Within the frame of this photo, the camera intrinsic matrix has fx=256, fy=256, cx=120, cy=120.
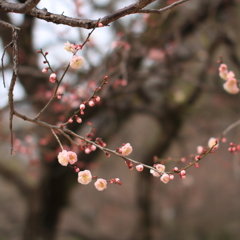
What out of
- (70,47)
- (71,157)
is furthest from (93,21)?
(71,157)

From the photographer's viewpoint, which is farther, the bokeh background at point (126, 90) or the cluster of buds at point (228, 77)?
the bokeh background at point (126, 90)

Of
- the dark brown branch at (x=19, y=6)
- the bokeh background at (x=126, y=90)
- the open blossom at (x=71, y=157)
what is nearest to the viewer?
the dark brown branch at (x=19, y=6)

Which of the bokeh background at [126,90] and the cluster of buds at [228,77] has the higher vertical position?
the bokeh background at [126,90]

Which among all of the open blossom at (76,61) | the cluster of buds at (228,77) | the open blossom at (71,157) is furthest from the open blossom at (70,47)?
the cluster of buds at (228,77)

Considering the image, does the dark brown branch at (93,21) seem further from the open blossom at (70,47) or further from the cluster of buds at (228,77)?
the cluster of buds at (228,77)

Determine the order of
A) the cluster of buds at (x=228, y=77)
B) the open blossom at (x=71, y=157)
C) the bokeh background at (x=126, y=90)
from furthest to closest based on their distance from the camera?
the bokeh background at (x=126, y=90), the cluster of buds at (x=228, y=77), the open blossom at (x=71, y=157)

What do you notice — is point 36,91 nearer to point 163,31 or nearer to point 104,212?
point 163,31

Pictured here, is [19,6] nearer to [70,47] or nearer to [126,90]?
[70,47]

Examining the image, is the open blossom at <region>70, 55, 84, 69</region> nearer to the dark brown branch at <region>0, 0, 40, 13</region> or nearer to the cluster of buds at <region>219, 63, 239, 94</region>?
the dark brown branch at <region>0, 0, 40, 13</region>

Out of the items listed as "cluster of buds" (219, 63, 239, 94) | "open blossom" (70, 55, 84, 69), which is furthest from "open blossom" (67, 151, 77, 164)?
"cluster of buds" (219, 63, 239, 94)

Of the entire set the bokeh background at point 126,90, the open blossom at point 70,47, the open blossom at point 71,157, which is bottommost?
the open blossom at point 71,157
